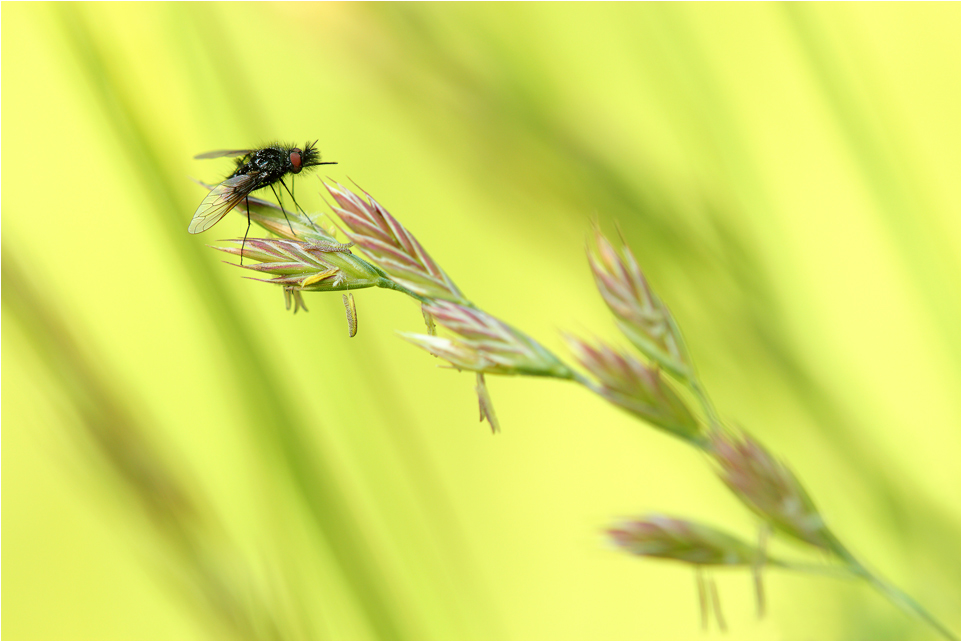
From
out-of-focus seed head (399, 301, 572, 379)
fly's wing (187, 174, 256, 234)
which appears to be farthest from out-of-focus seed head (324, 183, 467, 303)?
fly's wing (187, 174, 256, 234)

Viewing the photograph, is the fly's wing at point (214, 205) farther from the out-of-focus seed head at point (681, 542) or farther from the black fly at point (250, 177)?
the out-of-focus seed head at point (681, 542)

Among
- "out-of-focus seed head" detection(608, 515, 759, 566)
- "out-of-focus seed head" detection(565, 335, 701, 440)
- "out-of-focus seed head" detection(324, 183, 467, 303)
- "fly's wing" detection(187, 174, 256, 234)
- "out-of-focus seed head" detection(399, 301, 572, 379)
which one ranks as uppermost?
"fly's wing" detection(187, 174, 256, 234)

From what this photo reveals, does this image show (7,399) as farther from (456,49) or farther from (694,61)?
(694,61)

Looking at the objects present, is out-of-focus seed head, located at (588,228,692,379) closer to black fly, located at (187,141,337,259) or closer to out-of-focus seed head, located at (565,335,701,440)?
out-of-focus seed head, located at (565,335,701,440)

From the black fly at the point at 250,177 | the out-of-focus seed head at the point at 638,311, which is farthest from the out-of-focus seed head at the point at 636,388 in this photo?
the black fly at the point at 250,177

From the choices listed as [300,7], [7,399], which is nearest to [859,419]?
[300,7]

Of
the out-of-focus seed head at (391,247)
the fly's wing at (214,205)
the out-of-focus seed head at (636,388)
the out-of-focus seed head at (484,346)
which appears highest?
the fly's wing at (214,205)

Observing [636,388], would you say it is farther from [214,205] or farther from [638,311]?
[214,205]
